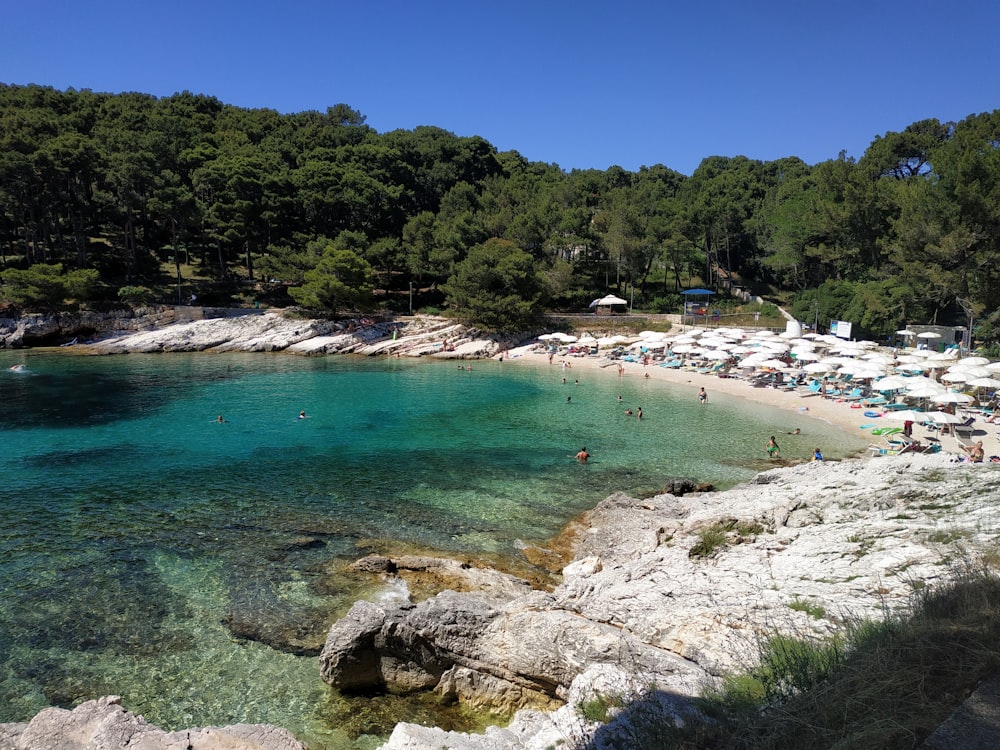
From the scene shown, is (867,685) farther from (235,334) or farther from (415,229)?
(415,229)

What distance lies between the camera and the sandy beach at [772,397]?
22594 millimetres

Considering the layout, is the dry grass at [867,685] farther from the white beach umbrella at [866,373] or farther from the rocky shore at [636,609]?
the white beach umbrella at [866,373]

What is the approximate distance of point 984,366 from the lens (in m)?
27.4

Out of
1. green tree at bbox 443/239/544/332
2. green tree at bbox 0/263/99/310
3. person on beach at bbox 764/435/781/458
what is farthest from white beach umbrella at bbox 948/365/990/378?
green tree at bbox 0/263/99/310

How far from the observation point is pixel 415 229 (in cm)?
5888

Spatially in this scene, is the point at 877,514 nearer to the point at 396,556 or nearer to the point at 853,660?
the point at 853,660

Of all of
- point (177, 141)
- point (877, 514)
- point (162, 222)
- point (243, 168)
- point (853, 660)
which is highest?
point (177, 141)

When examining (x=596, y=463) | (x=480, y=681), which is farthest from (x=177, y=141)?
(x=480, y=681)

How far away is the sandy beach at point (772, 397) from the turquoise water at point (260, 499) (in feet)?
5.20

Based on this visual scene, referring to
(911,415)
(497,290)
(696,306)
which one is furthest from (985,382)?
(497,290)

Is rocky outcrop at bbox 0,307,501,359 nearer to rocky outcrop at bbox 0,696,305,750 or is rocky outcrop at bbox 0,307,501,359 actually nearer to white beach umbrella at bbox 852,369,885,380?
white beach umbrella at bbox 852,369,885,380

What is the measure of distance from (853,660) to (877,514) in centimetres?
722

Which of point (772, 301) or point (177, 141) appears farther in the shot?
point (177, 141)

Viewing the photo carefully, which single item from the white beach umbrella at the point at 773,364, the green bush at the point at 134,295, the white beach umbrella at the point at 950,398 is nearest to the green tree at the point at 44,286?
the green bush at the point at 134,295
